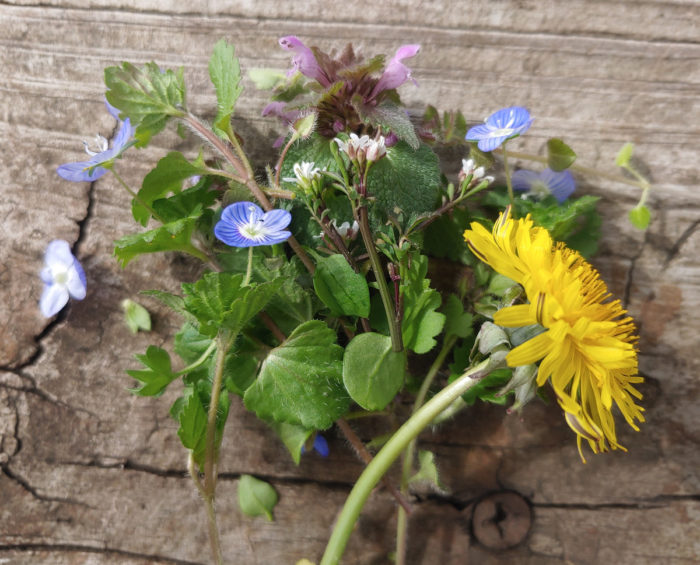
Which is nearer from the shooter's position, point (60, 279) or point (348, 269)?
point (348, 269)

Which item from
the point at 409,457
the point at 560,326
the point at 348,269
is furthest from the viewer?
the point at 409,457

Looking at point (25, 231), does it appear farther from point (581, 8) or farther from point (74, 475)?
point (581, 8)

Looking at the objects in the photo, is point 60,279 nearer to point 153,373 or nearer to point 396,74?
point 153,373

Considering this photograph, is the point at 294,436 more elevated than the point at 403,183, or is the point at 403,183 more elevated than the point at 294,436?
the point at 403,183

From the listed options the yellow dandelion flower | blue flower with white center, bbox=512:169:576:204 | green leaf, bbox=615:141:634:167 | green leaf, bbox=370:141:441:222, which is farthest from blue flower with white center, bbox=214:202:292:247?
green leaf, bbox=615:141:634:167

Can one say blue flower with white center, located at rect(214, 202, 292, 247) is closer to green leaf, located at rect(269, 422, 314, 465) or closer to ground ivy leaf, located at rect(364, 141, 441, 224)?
ground ivy leaf, located at rect(364, 141, 441, 224)

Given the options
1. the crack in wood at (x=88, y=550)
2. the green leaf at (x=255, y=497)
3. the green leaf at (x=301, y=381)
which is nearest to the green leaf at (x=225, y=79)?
the green leaf at (x=301, y=381)

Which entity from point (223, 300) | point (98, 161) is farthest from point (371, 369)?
point (98, 161)
